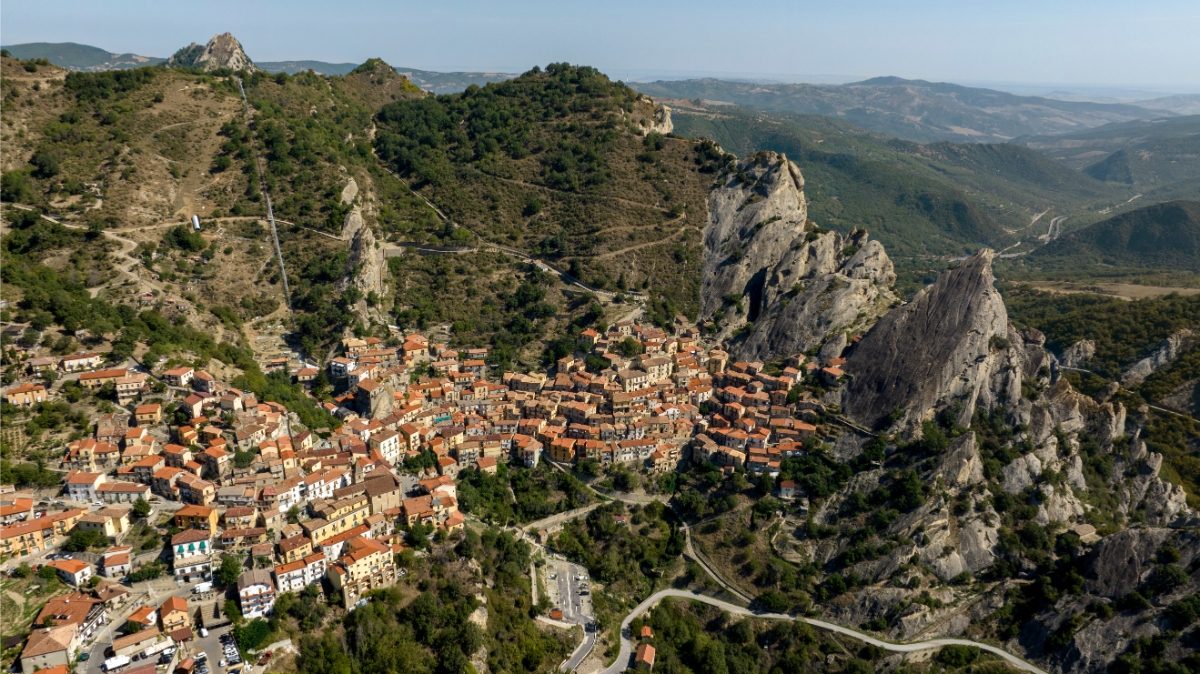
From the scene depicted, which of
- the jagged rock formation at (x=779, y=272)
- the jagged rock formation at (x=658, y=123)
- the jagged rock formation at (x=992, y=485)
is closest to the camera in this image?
the jagged rock formation at (x=992, y=485)

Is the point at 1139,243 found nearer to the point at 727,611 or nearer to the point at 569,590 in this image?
the point at 727,611

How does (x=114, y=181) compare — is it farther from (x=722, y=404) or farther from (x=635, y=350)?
(x=722, y=404)

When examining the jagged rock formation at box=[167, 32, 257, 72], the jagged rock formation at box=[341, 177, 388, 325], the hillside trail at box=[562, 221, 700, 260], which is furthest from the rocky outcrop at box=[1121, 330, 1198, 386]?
the jagged rock formation at box=[167, 32, 257, 72]

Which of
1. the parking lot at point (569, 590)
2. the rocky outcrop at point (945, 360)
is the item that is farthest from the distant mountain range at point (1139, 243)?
the parking lot at point (569, 590)

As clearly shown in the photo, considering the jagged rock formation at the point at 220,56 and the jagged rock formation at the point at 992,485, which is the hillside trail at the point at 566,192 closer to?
the jagged rock formation at the point at 992,485

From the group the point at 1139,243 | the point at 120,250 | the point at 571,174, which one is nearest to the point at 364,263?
the point at 120,250
